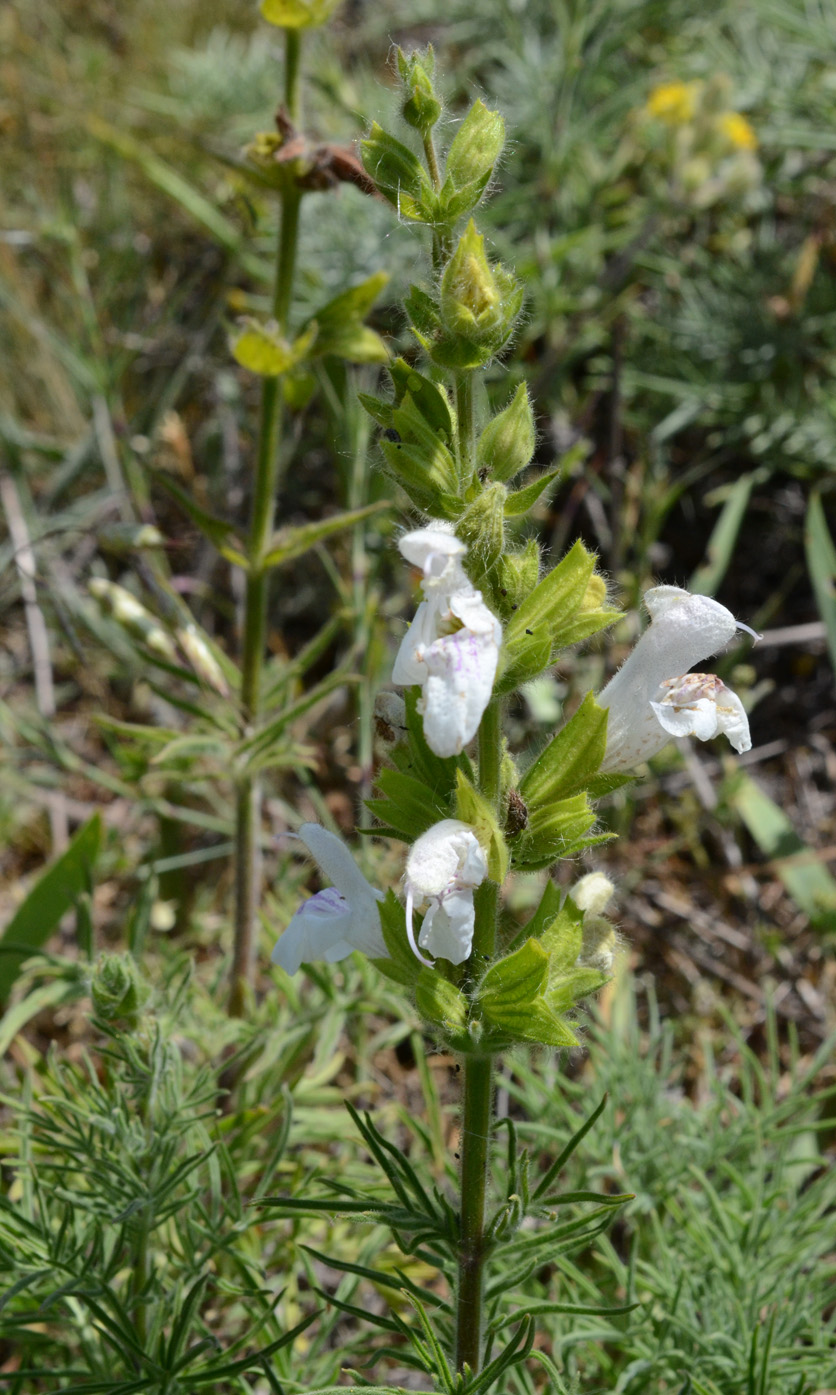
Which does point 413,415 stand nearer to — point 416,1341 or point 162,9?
point 416,1341

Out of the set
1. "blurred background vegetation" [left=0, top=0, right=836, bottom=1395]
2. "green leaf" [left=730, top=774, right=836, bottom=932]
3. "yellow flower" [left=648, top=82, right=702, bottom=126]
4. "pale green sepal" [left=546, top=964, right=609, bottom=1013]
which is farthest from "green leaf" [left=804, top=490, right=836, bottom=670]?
"pale green sepal" [left=546, top=964, right=609, bottom=1013]

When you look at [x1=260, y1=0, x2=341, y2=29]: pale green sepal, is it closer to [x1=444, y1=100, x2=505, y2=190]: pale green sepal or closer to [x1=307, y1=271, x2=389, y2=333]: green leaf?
[x1=307, y1=271, x2=389, y2=333]: green leaf

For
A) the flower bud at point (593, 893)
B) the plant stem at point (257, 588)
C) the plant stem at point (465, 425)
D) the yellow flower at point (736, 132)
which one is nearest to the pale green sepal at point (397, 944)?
the flower bud at point (593, 893)

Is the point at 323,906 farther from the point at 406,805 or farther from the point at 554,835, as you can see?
the point at 554,835

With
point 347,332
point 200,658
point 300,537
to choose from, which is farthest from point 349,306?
point 200,658

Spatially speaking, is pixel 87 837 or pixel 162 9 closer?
pixel 87 837

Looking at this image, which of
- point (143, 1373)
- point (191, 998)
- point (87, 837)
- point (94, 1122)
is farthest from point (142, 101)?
point (143, 1373)

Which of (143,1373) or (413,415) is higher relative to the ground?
(413,415)
